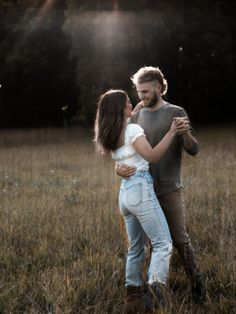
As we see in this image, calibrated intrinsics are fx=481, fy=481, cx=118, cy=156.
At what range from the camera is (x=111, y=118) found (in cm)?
319

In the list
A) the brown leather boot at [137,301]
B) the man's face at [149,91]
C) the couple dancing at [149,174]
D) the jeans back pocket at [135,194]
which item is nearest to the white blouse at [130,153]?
the couple dancing at [149,174]

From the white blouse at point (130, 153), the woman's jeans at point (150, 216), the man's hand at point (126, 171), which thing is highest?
the white blouse at point (130, 153)

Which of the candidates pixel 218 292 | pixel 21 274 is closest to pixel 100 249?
pixel 21 274

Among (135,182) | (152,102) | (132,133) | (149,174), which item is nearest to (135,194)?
(135,182)

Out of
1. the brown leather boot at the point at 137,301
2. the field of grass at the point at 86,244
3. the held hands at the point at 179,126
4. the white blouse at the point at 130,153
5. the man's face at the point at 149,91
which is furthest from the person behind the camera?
the field of grass at the point at 86,244

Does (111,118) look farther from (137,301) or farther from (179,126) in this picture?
(137,301)

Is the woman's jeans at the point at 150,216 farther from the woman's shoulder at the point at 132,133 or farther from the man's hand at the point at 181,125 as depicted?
the man's hand at the point at 181,125

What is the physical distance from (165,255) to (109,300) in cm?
67

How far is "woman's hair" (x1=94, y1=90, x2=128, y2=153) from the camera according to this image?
125 inches

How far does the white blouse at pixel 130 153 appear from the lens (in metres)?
3.14

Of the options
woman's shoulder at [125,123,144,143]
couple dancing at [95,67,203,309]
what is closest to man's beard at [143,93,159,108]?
couple dancing at [95,67,203,309]

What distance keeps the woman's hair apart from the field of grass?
3.84 ft

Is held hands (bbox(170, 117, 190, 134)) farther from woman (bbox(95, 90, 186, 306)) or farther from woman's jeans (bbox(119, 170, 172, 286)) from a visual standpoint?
woman's jeans (bbox(119, 170, 172, 286))

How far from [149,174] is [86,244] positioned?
5.85 feet
